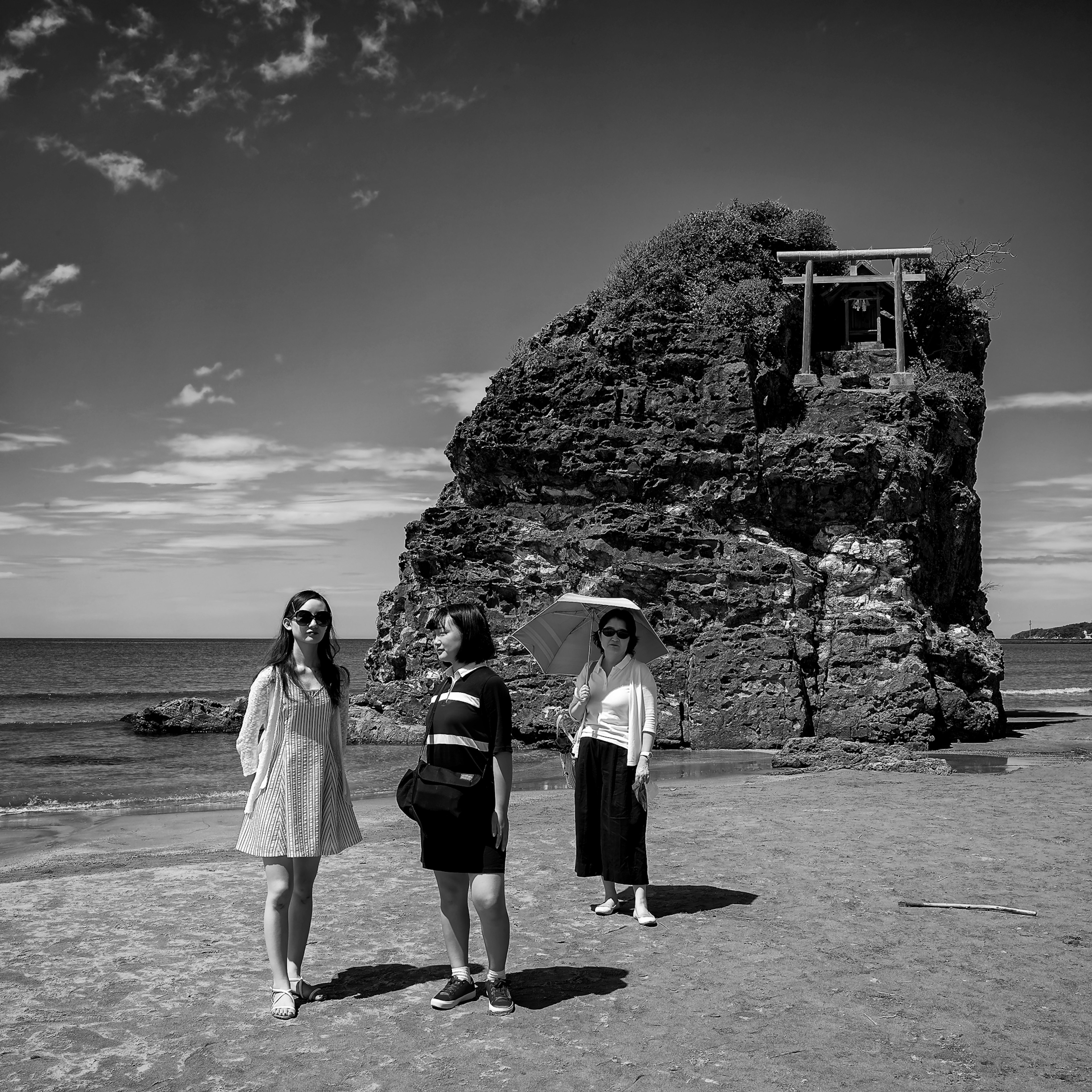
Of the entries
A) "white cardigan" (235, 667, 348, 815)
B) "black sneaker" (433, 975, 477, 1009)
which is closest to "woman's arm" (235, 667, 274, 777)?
"white cardigan" (235, 667, 348, 815)

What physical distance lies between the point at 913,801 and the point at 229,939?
7836 millimetres

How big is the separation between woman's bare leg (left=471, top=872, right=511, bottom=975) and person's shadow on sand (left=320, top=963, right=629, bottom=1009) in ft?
1.07

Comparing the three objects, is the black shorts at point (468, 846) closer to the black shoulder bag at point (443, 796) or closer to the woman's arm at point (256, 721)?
the black shoulder bag at point (443, 796)

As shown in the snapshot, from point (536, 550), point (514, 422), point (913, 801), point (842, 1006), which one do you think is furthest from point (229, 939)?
point (514, 422)

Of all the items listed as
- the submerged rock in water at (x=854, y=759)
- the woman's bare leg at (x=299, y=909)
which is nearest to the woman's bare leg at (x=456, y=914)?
the woman's bare leg at (x=299, y=909)

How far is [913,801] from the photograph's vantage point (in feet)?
36.0

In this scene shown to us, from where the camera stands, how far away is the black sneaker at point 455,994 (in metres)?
4.73

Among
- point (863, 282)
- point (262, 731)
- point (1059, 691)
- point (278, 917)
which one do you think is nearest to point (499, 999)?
point (278, 917)

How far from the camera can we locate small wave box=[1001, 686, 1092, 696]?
41.2 metres

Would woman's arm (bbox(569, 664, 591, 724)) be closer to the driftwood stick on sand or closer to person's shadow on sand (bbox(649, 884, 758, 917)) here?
person's shadow on sand (bbox(649, 884, 758, 917))

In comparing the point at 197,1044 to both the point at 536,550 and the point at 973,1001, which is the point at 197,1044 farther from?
the point at 536,550

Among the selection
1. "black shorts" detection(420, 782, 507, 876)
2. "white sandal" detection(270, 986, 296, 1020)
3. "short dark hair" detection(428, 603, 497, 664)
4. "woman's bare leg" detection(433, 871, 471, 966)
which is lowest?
"white sandal" detection(270, 986, 296, 1020)

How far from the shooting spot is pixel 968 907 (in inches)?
256

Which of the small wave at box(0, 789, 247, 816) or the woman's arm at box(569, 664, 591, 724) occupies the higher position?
the woman's arm at box(569, 664, 591, 724)
